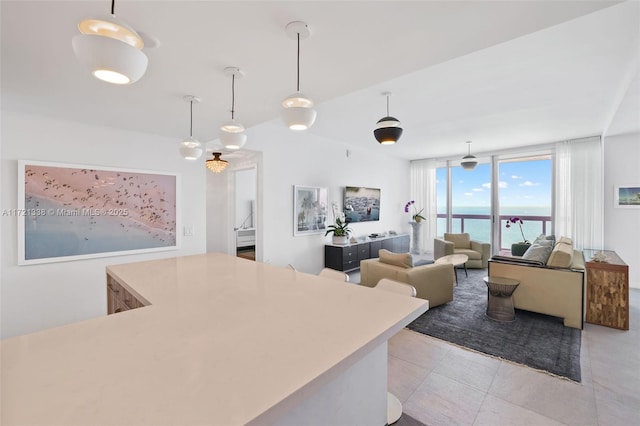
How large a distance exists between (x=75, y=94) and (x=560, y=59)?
413 centimetres

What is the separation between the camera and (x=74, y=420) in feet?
2.12

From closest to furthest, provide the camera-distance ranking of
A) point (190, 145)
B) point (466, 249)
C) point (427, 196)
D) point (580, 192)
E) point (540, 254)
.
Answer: point (190, 145) → point (540, 254) → point (580, 192) → point (466, 249) → point (427, 196)

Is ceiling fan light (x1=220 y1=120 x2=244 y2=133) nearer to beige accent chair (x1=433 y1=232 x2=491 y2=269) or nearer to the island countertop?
the island countertop

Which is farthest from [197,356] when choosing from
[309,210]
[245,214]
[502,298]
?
[245,214]

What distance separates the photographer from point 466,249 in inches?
238

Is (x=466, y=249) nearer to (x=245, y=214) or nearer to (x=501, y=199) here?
(x=501, y=199)

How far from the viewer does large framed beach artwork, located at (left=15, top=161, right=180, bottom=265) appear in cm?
270

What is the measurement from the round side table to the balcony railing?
3.63 meters

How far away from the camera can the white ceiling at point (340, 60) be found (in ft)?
4.44

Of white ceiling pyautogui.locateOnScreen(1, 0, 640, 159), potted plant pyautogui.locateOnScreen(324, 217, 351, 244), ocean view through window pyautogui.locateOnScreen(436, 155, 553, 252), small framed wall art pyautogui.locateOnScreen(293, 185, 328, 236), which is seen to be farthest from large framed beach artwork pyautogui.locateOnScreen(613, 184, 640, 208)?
small framed wall art pyautogui.locateOnScreen(293, 185, 328, 236)

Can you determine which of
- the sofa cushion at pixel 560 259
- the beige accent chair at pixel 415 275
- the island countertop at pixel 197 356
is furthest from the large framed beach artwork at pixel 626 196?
the island countertop at pixel 197 356

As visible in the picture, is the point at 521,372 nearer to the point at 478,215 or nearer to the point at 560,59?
the point at 560,59

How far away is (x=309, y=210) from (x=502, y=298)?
10.3 feet

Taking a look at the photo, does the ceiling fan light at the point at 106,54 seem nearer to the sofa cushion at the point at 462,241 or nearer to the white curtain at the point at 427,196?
the sofa cushion at the point at 462,241
